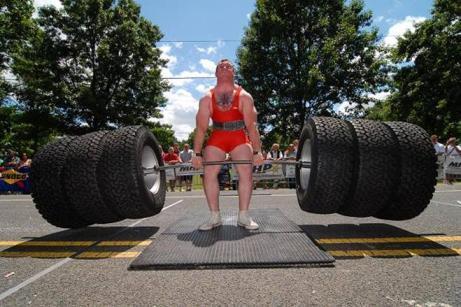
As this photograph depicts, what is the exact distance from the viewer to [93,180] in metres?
3.91

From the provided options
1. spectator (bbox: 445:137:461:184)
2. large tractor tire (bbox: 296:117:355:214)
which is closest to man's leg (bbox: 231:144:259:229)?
large tractor tire (bbox: 296:117:355:214)

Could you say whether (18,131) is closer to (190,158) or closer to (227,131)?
(190,158)

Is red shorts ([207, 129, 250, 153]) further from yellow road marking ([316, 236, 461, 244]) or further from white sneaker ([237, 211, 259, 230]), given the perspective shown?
yellow road marking ([316, 236, 461, 244])

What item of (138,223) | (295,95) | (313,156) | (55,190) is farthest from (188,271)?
(295,95)

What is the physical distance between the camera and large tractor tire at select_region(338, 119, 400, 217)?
3.72 metres

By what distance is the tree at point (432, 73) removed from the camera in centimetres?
2727

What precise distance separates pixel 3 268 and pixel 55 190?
1.11 metres

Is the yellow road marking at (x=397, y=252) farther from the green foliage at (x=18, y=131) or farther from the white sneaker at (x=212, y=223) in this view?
the green foliage at (x=18, y=131)

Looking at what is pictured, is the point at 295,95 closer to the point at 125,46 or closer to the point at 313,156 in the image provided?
the point at 125,46

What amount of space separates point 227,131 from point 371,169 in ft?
5.66

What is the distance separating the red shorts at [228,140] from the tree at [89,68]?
22.9 m

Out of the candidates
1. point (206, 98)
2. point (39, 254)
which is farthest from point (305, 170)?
point (39, 254)

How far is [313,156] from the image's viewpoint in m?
3.83

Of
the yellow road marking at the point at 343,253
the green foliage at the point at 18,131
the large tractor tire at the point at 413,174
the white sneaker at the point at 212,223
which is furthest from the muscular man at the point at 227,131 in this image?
Answer: the green foliage at the point at 18,131
